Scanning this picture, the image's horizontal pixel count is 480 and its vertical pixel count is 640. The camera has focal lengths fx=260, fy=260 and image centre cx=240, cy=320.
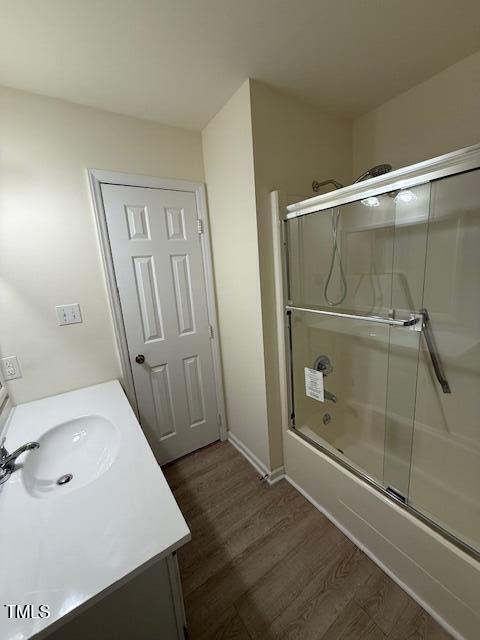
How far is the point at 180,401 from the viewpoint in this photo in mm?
2031

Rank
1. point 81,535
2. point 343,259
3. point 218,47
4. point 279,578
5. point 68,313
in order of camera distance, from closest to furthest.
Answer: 1. point 81,535
2. point 218,47
3. point 279,578
4. point 68,313
5. point 343,259

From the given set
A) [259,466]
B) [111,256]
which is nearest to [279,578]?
[259,466]

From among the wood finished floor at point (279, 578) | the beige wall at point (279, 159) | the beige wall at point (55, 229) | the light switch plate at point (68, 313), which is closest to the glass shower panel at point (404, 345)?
the wood finished floor at point (279, 578)

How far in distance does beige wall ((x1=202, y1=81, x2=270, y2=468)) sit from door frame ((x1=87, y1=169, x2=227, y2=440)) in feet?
0.18

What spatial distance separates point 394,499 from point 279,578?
26.6 inches

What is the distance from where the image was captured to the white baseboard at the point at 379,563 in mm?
1054

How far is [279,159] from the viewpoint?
1492 mm

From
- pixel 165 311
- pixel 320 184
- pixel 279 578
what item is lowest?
pixel 279 578

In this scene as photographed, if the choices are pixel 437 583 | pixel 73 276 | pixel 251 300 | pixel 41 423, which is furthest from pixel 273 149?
pixel 437 583

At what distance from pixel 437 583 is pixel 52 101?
9.51 ft

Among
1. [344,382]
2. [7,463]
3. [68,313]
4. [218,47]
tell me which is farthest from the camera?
[344,382]

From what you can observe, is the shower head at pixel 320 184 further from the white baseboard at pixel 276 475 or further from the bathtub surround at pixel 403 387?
the white baseboard at pixel 276 475

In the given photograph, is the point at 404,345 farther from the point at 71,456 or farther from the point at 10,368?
the point at 10,368

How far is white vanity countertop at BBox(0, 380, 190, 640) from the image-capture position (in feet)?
1.95
